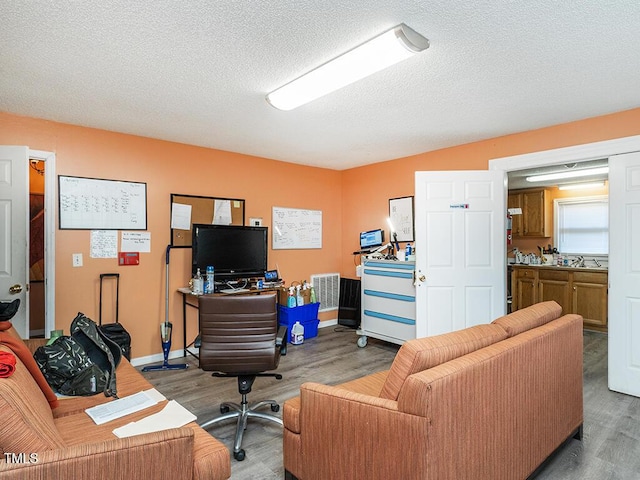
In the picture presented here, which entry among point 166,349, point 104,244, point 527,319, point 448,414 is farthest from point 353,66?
point 166,349

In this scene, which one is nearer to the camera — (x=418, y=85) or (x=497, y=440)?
(x=497, y=440)

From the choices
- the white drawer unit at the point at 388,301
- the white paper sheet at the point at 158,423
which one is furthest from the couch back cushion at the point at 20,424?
the white drawer unit at the point at 388,301

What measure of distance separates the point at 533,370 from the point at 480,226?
2086 millimetres

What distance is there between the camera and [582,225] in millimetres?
5754

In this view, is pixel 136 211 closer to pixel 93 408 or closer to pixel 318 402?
pixel 93 408

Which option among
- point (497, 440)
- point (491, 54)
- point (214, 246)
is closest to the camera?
point (497, 440)

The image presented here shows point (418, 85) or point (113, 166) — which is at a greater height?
point (418, 85)

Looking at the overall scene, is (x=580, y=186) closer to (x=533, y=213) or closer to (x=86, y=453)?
(x=533, y=213)

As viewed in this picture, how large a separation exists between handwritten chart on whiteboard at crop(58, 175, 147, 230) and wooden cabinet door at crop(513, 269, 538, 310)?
5.57m

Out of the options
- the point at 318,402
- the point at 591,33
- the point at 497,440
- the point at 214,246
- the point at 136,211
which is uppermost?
the point at 591,33

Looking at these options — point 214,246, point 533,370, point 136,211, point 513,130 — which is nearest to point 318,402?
point 533,370

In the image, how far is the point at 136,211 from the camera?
3766 millimetres

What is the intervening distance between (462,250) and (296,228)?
2311 millimetres

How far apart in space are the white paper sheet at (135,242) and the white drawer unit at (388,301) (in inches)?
99.6
